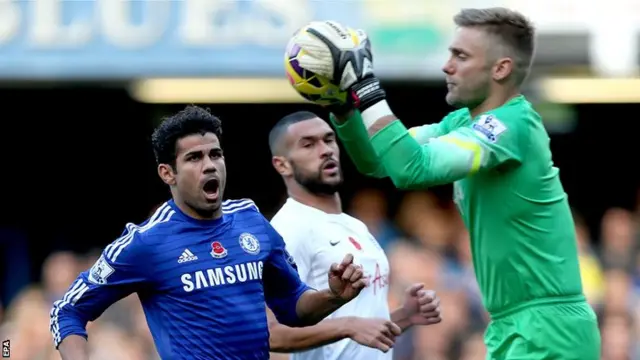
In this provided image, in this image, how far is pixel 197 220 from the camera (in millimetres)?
6234

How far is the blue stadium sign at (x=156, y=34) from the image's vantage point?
12.8 metres

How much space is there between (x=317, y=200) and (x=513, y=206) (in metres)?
1.73

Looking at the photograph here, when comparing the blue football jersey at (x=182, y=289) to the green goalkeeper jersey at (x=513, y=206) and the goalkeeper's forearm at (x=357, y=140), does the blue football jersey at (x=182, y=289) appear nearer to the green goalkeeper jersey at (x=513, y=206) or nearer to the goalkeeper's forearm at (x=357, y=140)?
the goalkeeper's forearm at (x=357, y=140)

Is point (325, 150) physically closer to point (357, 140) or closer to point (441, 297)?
point (357, 140)

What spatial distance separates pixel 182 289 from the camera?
604 centimetres

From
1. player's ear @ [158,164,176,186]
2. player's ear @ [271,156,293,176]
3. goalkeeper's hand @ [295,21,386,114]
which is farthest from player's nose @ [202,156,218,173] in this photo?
player's ear @ [271,156,293,176]

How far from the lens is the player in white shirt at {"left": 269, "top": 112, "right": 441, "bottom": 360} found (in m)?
7.01

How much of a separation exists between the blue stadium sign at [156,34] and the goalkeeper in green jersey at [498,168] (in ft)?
21.6

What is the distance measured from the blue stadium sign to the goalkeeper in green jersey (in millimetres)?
6589

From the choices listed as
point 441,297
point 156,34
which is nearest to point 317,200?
point 441,297

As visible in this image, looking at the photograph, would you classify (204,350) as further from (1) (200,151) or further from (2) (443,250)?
(2) (443,250)

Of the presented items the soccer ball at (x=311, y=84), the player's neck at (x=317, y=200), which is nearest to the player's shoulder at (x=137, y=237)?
the soccer ball at (x=311, y=84)

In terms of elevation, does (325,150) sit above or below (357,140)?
above

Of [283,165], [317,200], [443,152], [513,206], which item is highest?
[283,165]
